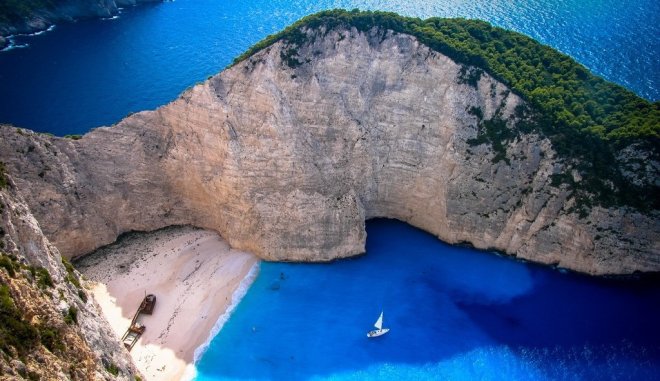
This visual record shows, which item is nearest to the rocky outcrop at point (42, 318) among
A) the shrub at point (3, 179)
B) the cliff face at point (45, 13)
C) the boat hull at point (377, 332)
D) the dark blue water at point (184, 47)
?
the shrub at point (3, 179)

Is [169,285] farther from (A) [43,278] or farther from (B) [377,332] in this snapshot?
(A) [43,278]

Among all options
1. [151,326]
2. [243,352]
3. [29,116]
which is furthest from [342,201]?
[29,116]

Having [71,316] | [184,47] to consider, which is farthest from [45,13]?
[71,316]

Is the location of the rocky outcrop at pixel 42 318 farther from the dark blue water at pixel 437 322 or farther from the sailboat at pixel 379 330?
the sailboat at pixel 379 330

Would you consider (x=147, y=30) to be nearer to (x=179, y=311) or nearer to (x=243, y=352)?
(x=179, y=311)

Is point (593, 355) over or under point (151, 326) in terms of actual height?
over
